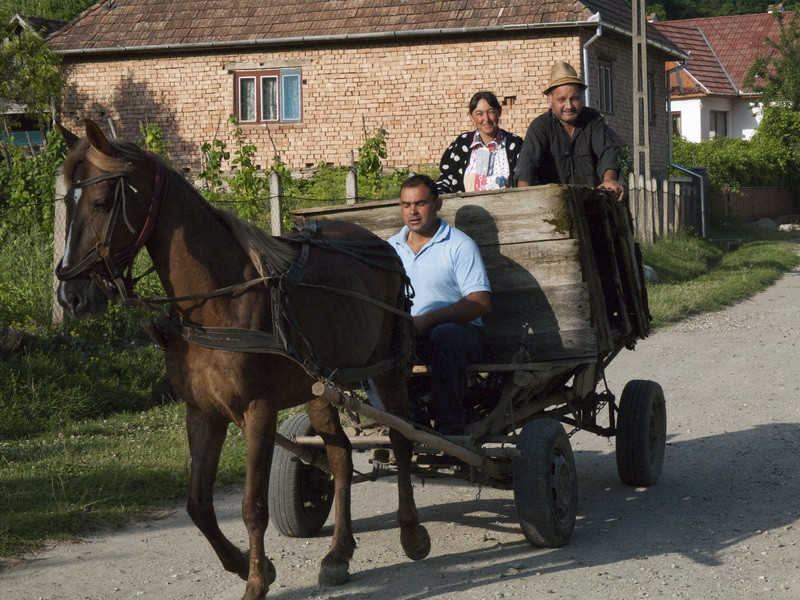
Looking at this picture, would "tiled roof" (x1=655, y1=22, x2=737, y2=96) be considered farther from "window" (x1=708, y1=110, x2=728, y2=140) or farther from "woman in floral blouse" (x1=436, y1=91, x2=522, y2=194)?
"woman in floral blouse" (x1=436, y1=91, x2=522, y2=194)

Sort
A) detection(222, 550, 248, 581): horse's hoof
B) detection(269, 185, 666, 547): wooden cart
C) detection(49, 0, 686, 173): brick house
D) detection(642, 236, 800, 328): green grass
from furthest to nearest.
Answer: detection(49, 0, 686, 173): brick house < detection(642, 236, 800, 328): green grass < detection(269, 185, 666, 547): wooden cart < detection(222, 550, 248, 581): horse's hoof

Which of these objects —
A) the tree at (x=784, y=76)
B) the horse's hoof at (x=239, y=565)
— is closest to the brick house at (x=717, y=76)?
the tree at (x=784, y=76)

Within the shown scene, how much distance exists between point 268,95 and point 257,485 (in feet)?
67.7

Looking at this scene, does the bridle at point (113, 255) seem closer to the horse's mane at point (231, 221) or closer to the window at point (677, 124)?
the horse's mane at point (231, 221)

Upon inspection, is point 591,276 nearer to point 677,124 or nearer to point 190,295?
point 190,295

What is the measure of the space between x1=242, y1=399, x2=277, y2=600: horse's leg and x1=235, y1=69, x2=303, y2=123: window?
20150 millimetres

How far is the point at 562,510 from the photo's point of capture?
17.7ft

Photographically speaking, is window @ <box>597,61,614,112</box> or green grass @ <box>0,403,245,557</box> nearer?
green grass @ <box>0,403,245,557</box>

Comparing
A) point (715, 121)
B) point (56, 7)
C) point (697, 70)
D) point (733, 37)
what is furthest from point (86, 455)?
point (733, 37)

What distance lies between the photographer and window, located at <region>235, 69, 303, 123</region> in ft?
78.6

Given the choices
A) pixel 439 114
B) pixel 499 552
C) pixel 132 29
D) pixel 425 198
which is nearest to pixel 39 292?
pixel 425 198

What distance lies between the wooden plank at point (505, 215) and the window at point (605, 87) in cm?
1930

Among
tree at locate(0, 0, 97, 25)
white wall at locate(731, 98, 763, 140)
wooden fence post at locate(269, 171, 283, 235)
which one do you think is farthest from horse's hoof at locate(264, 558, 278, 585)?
white wall at locate(731, 98, 763, 140)

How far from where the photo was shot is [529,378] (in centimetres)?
555
